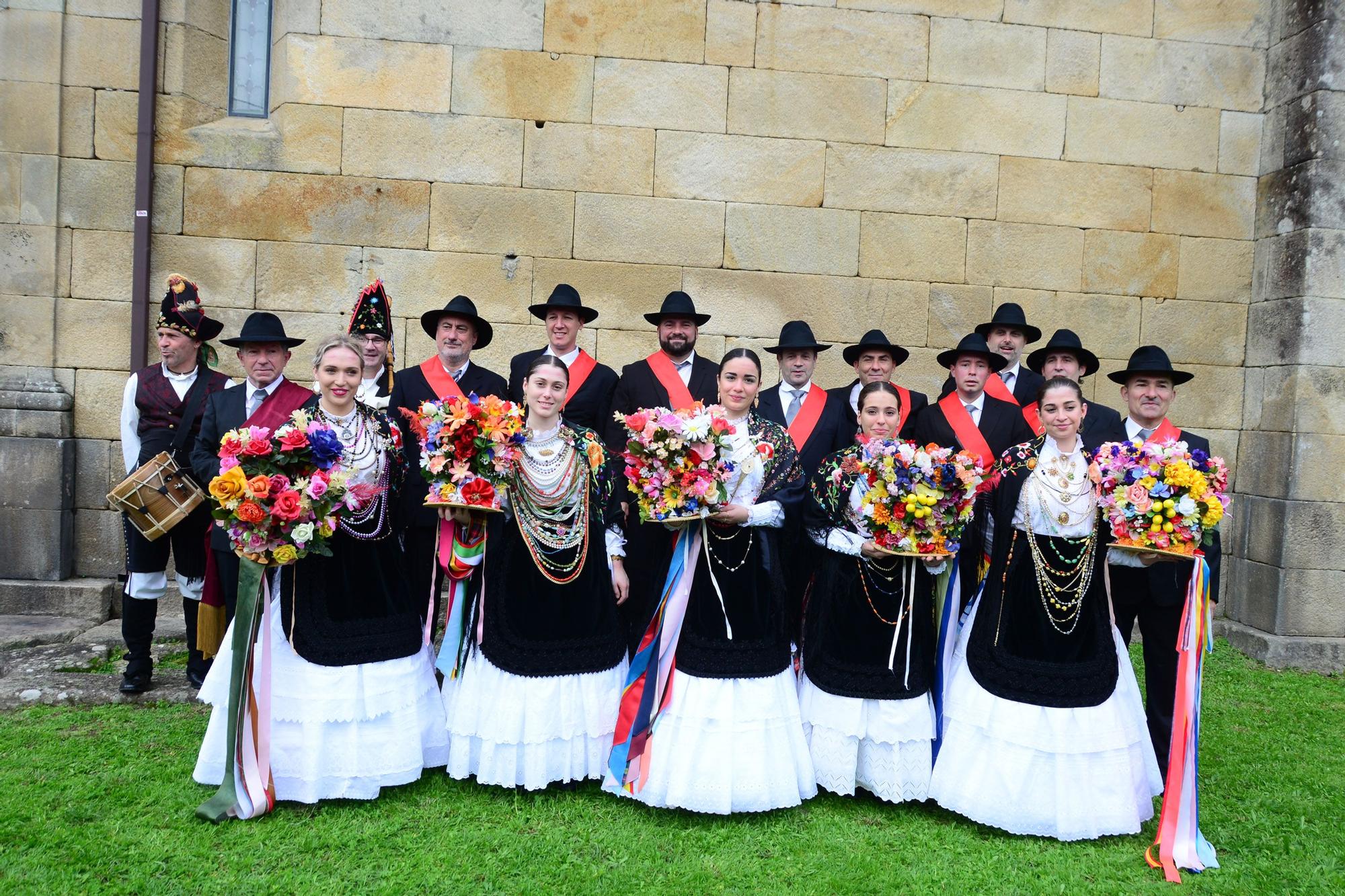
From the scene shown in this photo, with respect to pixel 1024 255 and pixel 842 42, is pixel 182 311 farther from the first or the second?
pixel 1024 255

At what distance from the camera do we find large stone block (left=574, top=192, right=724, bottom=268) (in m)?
6.31

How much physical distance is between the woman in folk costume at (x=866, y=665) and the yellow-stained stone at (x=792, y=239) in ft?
9.29

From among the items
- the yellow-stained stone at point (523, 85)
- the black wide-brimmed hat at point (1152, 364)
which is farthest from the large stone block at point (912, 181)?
the black wide-brimmed hat at point (1152, 364)

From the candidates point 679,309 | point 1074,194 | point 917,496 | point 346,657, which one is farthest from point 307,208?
point 1074,194

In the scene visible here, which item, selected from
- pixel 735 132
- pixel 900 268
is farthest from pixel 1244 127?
pixel 735 132

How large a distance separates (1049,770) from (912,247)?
3.93m

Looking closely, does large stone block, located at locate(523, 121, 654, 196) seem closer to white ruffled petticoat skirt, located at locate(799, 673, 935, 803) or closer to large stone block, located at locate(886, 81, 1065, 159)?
large stone block, located at locate(886, 81, 1065, 159)

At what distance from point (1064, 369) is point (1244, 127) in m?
2.89

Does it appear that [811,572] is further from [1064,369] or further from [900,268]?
[900,268]

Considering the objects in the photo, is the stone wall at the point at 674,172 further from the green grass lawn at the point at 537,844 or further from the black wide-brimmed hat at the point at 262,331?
the green grass lawn at the point at 537,844

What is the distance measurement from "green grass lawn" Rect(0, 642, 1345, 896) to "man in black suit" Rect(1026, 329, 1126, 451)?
173 cm

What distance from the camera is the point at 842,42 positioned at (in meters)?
6.41

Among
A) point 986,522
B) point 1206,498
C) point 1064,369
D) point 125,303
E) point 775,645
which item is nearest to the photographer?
point 1206,498

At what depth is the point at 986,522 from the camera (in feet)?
13.2
